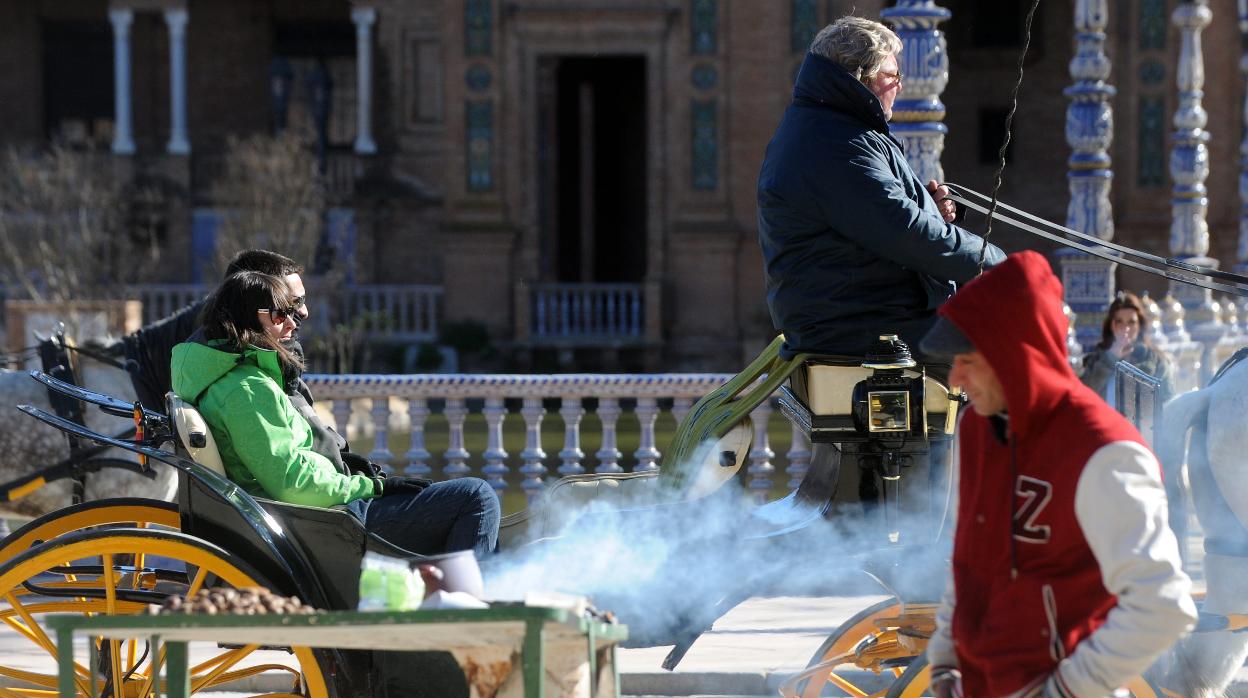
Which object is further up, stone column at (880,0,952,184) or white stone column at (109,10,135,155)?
white stone column at (109,10,135,155)

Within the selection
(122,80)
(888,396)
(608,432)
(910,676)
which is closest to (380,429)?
(608,432)

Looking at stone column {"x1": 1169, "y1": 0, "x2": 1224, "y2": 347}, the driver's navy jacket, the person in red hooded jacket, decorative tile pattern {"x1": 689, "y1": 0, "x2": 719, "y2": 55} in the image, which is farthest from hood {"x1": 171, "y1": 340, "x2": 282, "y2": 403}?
decorative tile pattern {"x1": 689, "y1": 0, "x2": 719, "y2": 55}

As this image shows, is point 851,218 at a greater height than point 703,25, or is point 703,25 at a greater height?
point 703,25

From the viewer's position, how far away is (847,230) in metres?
4.38

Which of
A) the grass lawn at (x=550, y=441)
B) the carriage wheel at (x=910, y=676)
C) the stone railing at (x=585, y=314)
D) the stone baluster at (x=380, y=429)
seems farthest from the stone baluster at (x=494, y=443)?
the stone railing at (x=585, y=314)

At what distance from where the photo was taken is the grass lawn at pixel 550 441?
43.1ft

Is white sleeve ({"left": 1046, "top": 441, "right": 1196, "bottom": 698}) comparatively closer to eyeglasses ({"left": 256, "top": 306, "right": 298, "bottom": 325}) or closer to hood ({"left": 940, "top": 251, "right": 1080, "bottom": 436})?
hood ({"left": 940, "top": 251, "right": 1080, "bottom": 436})

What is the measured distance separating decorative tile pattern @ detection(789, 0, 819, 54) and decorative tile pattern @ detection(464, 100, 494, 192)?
437 cm

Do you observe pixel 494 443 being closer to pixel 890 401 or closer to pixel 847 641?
pixel 847 641

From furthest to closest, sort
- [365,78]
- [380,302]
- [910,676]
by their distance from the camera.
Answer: [365,78] < [380,302] < [910,676]

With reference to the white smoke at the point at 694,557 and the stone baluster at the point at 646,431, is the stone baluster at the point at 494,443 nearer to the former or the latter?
the stone baluster at the point at 646,431

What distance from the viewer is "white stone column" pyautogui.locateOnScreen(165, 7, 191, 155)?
26.1 meters

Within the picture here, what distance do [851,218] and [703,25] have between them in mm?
18755

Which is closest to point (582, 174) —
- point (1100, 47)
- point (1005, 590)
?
point (1100, 47)
